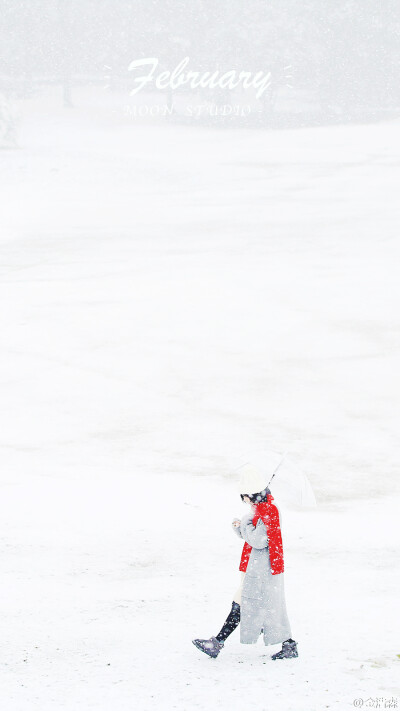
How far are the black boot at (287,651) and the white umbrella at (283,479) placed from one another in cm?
82

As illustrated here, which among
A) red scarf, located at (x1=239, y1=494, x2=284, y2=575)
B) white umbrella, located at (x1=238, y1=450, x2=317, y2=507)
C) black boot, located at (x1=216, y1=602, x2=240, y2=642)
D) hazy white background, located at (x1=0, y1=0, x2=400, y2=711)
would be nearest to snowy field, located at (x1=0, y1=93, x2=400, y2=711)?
hazy white background, located at (x1=0, y1=0, x2=400, y2=711)

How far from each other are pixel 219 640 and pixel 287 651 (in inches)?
15.2

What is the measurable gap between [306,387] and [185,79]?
5148cm

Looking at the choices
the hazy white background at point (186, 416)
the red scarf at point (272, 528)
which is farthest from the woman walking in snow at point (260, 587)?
the hazy white background at point (186, 416)

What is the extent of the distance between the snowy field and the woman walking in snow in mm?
140

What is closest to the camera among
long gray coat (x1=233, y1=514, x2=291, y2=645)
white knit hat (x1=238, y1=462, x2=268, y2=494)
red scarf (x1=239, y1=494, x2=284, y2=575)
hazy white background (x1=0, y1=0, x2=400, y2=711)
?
white knit hat (x1=238, y1=462, x2=268, y2=494)

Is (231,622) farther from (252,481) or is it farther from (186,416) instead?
(186,416)

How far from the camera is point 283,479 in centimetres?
485

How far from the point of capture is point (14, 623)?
5633 millimetres

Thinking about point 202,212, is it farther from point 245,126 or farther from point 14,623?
point 245,126

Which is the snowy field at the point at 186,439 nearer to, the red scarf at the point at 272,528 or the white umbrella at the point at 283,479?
the red scarf at the point at 272,528

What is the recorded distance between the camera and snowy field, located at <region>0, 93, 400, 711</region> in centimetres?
507

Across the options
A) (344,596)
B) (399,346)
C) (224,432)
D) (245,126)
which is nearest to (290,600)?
(344,596)

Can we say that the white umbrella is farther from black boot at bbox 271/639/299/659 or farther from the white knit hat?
black boot at bbox 271/639/299/659
